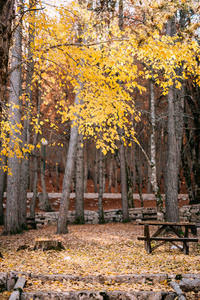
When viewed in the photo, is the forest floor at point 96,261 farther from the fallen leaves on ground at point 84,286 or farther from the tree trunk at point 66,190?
the tree trunk at point 66,190

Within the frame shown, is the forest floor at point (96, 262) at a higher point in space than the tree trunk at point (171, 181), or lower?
lower

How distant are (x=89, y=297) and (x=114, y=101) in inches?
163

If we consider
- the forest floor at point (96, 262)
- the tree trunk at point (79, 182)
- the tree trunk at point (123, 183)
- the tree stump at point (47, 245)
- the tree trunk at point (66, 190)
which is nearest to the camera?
the forest floor at point (96, 262)

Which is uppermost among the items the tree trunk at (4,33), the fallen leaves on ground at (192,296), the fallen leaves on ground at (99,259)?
the tree trunk at (4,33)

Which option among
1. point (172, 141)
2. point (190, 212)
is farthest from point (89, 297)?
point (190, 212)

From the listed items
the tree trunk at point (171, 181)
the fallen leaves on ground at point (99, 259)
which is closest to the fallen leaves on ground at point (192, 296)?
the fallen leaves on ground at point (99, 259)

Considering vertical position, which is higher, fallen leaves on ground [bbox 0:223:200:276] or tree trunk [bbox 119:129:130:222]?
tree trunk [bbox 119:129:130:222]

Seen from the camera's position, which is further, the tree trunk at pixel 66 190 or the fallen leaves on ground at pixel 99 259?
the tree trunk at pixel 66 190

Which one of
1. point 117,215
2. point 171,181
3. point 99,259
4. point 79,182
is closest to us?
point 99,259

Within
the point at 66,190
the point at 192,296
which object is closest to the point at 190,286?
the point at 192,296

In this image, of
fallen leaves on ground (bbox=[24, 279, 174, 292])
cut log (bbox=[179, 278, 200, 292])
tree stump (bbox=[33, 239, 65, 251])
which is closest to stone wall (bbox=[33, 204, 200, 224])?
tree stump (bbox=[33, 239, 65, 251])

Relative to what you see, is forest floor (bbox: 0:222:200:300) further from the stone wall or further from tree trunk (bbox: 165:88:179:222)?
the stone wall

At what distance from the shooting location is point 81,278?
4.45 meters

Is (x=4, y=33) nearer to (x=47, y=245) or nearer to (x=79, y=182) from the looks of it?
(x=47, y=245)
